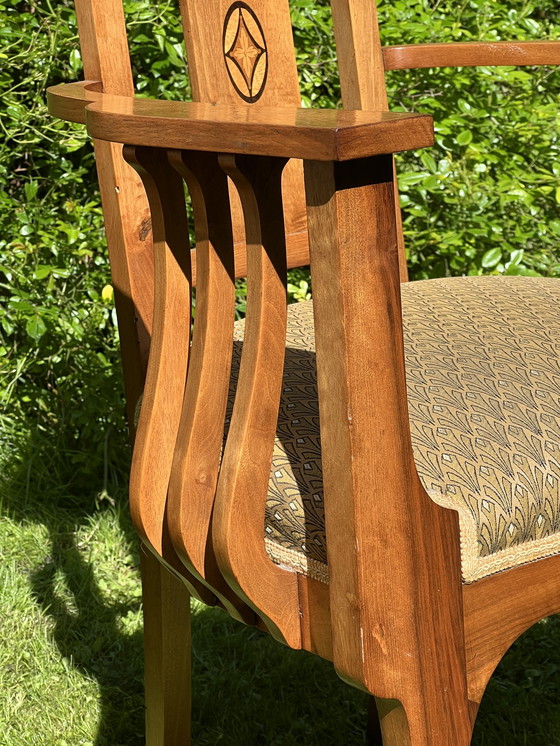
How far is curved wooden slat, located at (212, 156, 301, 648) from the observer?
0.91 metres

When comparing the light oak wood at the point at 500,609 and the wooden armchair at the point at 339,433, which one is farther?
the light oak wood at the point at 500,609

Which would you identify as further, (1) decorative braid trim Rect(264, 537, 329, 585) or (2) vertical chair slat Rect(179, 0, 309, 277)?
(2) vertical chair slat Rect(179, 0, 309, 277)

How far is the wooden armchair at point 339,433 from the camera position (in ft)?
2.68

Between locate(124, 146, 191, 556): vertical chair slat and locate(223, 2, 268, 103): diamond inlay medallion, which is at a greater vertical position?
locate(223, 2, 268, 103): diamond inlay medallion

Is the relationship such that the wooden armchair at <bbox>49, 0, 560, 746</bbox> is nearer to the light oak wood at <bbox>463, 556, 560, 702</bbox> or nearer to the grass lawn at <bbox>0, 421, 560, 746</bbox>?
the light oak wood at <bbox>463, 556, 560, 702</bbox>

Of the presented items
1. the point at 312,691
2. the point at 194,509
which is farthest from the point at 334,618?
the point at 312,691

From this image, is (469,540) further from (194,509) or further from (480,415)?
(194,509)

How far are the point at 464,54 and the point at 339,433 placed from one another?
3.50 ft

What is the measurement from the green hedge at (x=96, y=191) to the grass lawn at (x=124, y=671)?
313mm

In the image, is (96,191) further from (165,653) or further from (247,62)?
(165,653)

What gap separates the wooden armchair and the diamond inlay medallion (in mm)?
343

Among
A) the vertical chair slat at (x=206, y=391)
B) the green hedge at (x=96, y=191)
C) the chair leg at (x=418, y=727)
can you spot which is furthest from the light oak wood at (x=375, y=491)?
the green hedge at (x=96, y=191)

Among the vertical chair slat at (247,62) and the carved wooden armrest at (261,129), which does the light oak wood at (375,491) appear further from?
the vertical chair slat at (247,62)

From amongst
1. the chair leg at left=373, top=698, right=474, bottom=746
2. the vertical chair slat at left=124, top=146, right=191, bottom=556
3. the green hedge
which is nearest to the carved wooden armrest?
the vertical chair slat at left=124, top=146, right=191, bottom=556
